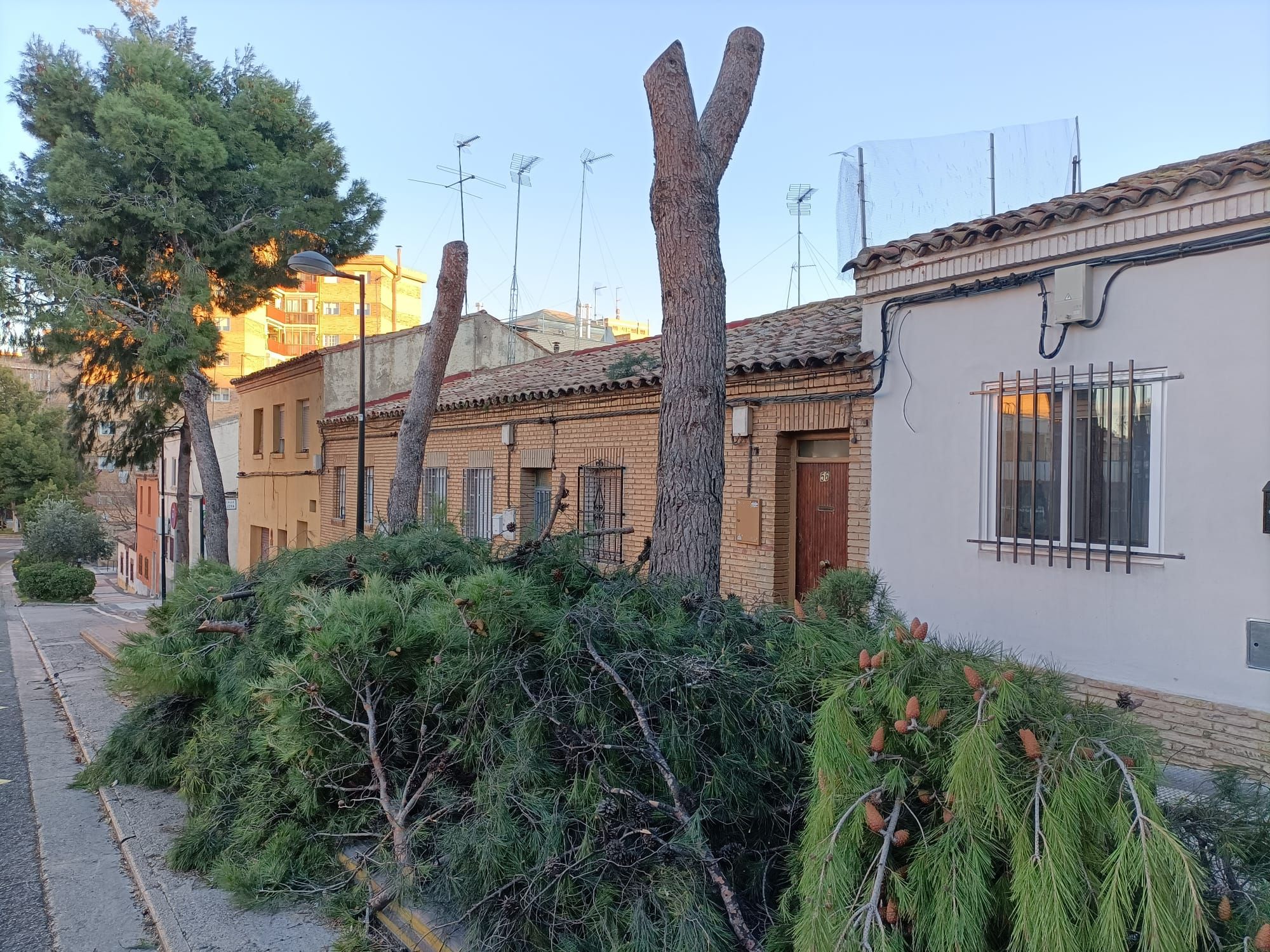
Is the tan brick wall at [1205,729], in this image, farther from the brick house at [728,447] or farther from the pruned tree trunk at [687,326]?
the brick house at [728,447]

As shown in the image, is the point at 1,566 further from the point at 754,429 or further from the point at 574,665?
the point at 574,665

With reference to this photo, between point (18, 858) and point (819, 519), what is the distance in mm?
6730

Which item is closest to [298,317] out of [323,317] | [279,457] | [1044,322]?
[323,317]

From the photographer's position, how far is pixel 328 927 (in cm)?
397

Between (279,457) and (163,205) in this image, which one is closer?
(163,205)

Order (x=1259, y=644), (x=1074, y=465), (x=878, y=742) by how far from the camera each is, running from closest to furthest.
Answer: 1. (x=878, y=742)
2. (x=1259, y=644)
3. (x=1074, y=465)

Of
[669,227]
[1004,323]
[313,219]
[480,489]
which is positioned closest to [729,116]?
[669,227]

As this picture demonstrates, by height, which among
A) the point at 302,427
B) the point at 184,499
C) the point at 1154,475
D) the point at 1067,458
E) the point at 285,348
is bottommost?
the point at 184,499

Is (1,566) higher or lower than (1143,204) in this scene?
lower

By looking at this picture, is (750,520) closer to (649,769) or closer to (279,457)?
(649,769)

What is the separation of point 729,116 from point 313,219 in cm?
1232

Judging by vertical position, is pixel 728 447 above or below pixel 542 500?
above

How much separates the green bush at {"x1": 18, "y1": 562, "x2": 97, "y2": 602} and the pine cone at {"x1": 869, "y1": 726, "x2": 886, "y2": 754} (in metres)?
29.2

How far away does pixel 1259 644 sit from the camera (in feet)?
17.1
